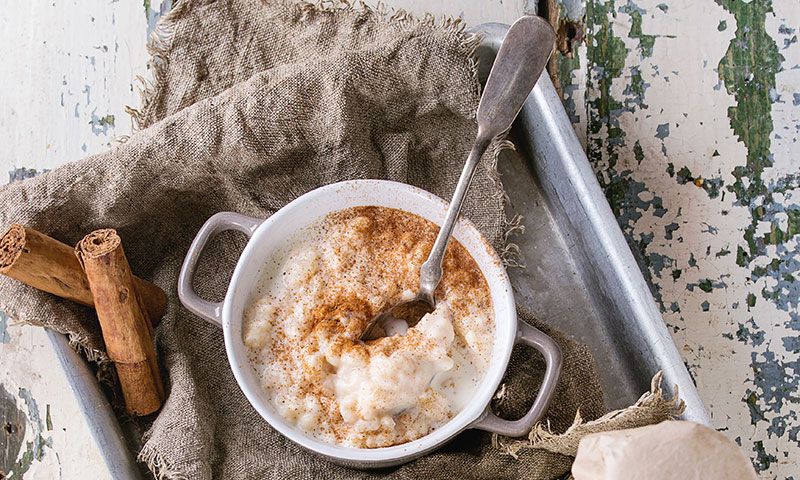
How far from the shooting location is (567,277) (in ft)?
3.67

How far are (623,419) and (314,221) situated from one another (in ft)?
1.26

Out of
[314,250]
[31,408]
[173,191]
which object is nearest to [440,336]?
[314,250]

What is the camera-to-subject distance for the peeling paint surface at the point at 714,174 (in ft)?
3.75

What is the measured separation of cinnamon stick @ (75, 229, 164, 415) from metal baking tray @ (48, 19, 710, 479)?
39 millimetres

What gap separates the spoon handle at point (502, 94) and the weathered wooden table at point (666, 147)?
199 millimetres

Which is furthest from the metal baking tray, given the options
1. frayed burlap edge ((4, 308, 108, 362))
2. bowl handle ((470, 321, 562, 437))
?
bowl handle ((470, 321, 562, 437))

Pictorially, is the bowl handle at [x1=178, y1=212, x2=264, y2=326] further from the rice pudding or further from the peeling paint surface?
the peeling paint surface

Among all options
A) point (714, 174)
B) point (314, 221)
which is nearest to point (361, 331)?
point (314, 221)

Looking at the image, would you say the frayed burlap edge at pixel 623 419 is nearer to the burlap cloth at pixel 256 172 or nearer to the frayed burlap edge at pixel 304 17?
the burlap cloth at pixel 256 172

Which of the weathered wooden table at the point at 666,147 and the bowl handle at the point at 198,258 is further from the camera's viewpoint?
the weathered wooden table at the point at 666,147

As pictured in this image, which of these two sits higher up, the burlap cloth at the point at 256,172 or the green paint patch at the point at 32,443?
the burlap cloth at the point at 256,172

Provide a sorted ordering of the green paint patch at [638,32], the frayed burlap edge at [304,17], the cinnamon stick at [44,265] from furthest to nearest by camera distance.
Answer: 1. the green paint patch at [638,32]
2. the frayed burlap edge at [304,17]
3. the cinnamon stick at [44,265]

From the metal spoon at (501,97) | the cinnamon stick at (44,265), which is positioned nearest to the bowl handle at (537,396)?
the metal spoon at (501,97)

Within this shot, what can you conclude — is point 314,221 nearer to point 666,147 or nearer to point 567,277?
point 567,277
